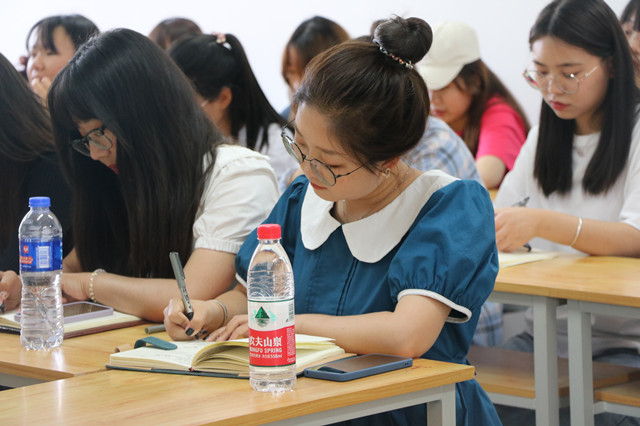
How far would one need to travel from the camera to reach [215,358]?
1.42 metres

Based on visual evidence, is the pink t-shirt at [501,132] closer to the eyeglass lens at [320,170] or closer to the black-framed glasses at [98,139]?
the black-framed glasses at [98,139]

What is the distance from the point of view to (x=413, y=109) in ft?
5.14

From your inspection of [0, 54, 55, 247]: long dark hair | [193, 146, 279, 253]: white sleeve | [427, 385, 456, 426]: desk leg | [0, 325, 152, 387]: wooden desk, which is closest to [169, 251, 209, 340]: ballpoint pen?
[0, 325, 152, 387]: wooden desk

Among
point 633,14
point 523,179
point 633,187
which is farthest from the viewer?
point 633,14

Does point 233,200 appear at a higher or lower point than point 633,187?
higher

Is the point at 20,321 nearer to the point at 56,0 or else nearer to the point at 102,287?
the point at 102,287

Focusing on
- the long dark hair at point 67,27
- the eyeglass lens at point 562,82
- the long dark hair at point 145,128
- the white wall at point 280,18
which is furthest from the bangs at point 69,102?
the white wall at point 280,18

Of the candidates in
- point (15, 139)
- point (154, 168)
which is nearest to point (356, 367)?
point (154, 168)

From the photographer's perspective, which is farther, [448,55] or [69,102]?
[448,55]

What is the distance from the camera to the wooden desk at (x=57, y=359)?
152 cm

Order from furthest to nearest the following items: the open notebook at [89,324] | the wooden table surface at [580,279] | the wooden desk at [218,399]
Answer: the wooden table surface at [580,279] → the open notebook at [89,324] → the wooden desk at [218,399]

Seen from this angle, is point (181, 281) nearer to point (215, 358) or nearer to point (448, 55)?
point (215, 358)

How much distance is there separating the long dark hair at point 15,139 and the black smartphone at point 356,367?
1360 mm

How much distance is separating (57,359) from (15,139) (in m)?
1.00
